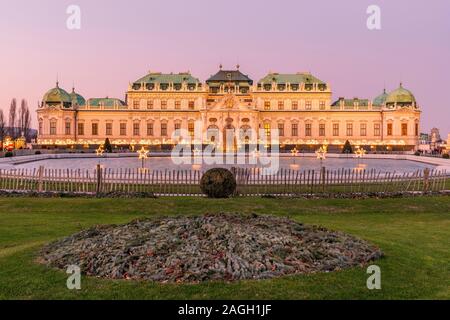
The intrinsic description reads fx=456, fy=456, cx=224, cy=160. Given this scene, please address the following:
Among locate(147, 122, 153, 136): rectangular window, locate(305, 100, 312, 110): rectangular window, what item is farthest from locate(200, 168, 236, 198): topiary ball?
locate(305, 100, 312, 110): rectangular window

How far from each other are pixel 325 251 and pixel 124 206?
1189cm

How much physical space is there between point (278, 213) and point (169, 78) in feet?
274

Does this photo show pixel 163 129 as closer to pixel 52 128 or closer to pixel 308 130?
pixel 52 128

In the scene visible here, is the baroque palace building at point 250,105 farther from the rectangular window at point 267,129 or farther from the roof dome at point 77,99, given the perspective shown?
the roof dome at point 77,99

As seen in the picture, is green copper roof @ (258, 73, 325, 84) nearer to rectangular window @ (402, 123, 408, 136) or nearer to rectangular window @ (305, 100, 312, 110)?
rectangular window @ (305, 100, 312, 110)

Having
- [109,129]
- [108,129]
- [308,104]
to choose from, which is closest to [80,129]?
[108,129]

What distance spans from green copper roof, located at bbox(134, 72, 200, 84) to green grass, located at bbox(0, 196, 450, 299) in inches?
3111

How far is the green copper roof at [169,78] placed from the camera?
97.9 metres

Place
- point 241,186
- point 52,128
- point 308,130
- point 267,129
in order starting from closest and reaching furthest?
point 241,186
point 52,128
point 267,129
point 308,130

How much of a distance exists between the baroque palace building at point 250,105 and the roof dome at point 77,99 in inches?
39.8

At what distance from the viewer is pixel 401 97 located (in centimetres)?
9488

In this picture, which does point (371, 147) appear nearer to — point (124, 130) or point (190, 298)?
point (124, 130)

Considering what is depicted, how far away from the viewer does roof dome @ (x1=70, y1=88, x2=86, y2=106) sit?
9866 cm
